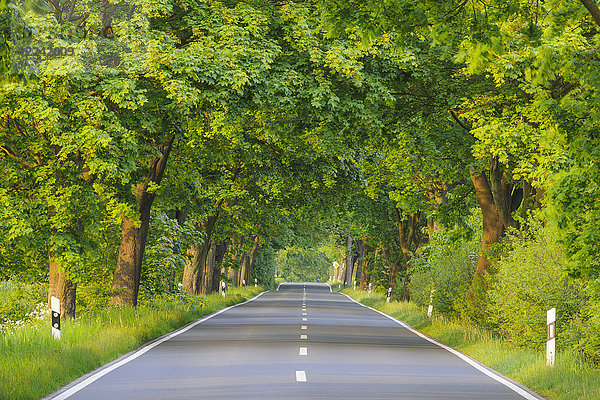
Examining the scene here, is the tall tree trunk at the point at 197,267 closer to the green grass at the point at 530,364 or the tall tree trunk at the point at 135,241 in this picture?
the tall tree trunk at the point at 135,241

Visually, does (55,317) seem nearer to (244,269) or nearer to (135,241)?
(135,241)

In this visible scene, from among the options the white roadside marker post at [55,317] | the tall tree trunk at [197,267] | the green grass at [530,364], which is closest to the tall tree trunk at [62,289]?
the white roadside marker post at [55,317]

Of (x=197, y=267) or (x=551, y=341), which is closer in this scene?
(x=551, y=341)

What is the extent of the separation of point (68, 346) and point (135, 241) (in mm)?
11084

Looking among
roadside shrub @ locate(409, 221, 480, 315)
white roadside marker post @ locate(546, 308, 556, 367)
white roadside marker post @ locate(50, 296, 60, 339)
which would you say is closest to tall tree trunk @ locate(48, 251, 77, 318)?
white roadside marker post @ locate(50, 296, 60, 339)

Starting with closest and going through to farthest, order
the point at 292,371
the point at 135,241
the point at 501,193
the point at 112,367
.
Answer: the point at 292,371
the point at 112,367
the point at 135,241
the point at 501,193

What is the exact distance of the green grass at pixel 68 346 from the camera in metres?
12.0

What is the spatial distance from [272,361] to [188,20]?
24.2 ft

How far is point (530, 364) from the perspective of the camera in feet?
50.8

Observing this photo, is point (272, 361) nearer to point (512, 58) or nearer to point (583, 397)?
point (583, 397)

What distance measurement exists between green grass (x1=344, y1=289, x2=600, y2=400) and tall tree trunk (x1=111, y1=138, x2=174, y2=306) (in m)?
8.32

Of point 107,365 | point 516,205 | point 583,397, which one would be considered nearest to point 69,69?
point 107,365

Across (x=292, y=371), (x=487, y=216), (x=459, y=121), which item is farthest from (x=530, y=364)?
(x=487, y=216)

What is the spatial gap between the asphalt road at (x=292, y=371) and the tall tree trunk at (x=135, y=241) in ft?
9.65
